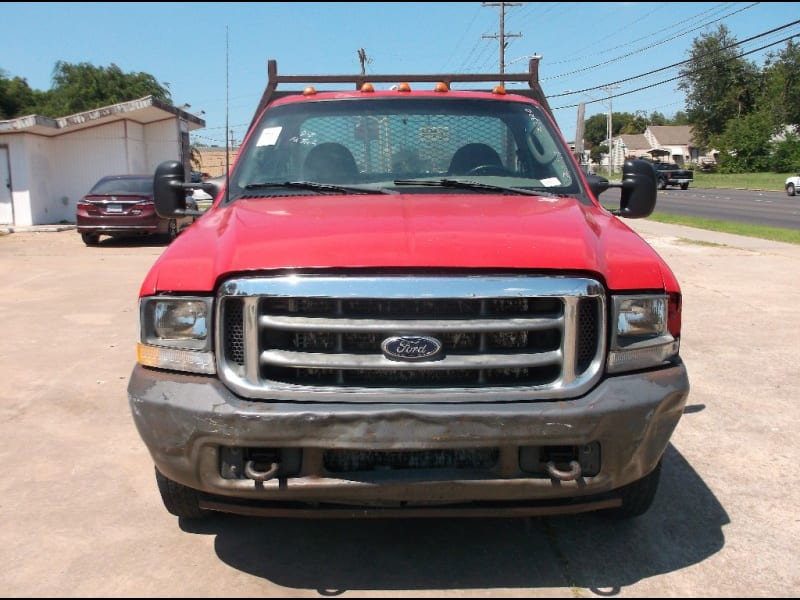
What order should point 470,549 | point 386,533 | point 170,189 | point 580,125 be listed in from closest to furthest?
point 470,549 < point 386,533 < point 170,189 < point 580,125

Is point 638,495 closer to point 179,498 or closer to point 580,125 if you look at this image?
point 179,498

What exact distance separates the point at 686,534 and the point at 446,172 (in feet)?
7.05

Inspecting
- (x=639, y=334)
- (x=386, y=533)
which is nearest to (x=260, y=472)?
(x=386, y=533)

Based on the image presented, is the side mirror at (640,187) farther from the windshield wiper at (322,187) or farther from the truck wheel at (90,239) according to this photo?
the truck wheel at (90,239)

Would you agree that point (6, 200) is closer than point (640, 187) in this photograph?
No

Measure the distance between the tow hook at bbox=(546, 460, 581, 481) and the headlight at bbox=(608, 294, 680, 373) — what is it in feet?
1.25

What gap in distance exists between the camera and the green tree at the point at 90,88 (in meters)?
45.5

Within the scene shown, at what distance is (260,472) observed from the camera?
8.83 ft

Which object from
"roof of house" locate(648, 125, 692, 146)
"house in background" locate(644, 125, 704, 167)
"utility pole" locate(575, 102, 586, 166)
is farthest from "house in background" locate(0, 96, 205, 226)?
"roof of house" locate(648, 125, 692, 146)

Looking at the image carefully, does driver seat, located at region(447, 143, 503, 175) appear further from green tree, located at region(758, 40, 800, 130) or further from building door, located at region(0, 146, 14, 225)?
green tree, located at region(758, 40, 800, 130)

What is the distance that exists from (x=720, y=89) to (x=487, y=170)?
9857cm

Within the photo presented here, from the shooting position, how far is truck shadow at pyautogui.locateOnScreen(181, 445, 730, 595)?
9.95 feet

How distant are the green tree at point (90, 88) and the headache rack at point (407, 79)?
4294cm

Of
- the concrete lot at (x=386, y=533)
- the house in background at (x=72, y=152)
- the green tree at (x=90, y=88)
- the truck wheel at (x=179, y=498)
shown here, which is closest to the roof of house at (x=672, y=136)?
the green tree at (x=90, y=88)
